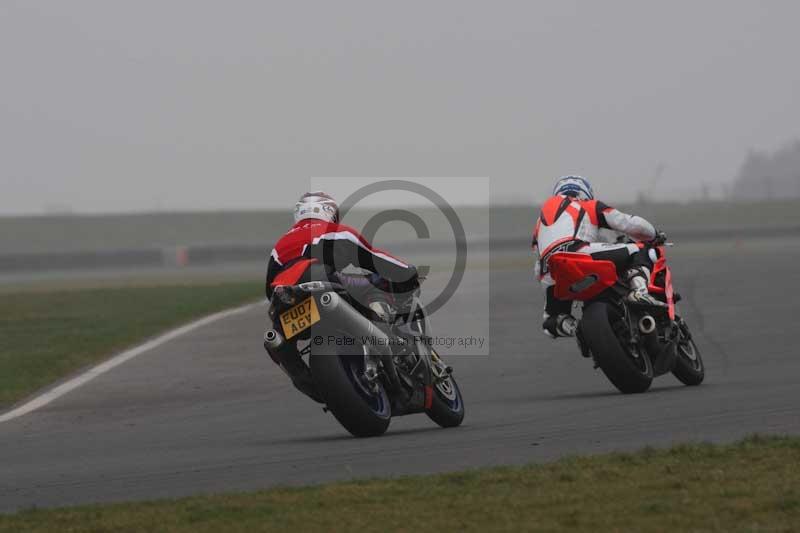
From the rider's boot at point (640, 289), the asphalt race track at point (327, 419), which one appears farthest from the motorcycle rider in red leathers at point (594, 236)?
the asphalt race track at point (327, 419)

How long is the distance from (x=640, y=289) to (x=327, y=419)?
2.44 m

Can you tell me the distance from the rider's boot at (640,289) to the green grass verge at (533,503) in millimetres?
3353

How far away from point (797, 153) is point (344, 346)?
96410mm

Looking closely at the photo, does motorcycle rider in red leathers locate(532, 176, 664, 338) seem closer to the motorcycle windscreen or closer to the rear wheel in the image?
the motorcycle windscreen

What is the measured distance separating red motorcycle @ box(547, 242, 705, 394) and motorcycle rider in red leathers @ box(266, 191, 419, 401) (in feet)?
5.62

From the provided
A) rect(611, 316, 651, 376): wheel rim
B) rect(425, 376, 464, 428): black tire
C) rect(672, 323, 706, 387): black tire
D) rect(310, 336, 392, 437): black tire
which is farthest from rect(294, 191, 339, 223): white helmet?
rect(672, 323, 706, 387): black tire

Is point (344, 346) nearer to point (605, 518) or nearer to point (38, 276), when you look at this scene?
point (605, 518)

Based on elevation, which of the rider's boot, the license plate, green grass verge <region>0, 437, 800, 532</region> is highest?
the rider's boot

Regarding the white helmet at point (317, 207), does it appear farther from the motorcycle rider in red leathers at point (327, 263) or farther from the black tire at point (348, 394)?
the black tire at point (348, 394)

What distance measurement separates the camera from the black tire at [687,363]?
11578 mm

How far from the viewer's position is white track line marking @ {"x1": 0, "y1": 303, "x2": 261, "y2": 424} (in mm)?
12633

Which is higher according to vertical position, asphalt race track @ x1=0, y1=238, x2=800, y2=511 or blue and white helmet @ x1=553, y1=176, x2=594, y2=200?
blue and white helmet @ x1=553, y1=176, x2=594, y2=200

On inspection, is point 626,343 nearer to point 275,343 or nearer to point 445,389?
point 445,389

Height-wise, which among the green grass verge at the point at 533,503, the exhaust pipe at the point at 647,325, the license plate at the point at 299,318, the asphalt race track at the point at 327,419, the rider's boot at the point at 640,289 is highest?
the rider's boot at the point at 640,289
